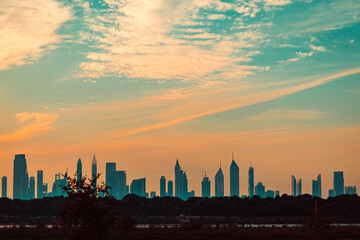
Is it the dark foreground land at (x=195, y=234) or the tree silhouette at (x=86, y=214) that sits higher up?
the tree silhouette at (x=86, y=214)

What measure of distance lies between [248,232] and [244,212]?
204ft

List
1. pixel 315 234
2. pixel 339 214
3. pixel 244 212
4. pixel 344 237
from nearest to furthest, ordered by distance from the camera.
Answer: pixel 315 234, pixel 344 237, pixel 339 214, pixel 244 212

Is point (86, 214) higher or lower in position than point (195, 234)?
higher

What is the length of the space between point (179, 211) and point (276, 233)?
249ft

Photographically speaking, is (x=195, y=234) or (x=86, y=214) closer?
(x=86, y=214)

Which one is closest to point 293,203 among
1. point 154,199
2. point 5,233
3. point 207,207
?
point 207,207

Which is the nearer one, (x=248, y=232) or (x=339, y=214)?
(x=248, y=232)

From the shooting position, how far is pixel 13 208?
135250 millimetres

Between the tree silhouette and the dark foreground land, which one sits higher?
the tree silhouette

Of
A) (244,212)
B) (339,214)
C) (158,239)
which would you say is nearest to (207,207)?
(244,212)

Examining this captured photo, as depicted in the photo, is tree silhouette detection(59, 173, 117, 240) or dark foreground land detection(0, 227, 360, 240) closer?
tree silhouette detection(59, 173, 117, 240)

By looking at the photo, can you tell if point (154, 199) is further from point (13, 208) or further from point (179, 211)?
point (13, 208)

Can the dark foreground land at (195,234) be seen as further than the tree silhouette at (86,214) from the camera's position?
Yes

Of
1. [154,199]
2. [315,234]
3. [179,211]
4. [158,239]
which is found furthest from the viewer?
[154,199]
